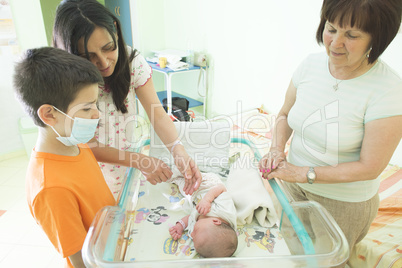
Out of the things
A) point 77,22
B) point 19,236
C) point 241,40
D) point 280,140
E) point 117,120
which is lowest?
point 19,236

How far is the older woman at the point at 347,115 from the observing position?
92 centimetres

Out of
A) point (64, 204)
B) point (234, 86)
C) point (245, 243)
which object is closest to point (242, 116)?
point (234, 86)

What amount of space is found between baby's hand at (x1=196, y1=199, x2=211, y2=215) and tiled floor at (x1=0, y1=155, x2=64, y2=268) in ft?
4.20

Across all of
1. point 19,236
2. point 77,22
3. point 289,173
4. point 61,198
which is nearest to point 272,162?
point 289,173

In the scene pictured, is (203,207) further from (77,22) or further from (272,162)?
(77,22)

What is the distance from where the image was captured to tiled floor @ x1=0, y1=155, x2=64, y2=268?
1.97 m

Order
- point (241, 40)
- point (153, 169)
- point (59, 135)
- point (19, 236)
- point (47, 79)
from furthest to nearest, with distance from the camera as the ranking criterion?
point (241, 40) → point (19, 236) → point (153, 169) → point (59, 135) → point (47, 79)

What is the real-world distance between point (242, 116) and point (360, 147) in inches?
76.1

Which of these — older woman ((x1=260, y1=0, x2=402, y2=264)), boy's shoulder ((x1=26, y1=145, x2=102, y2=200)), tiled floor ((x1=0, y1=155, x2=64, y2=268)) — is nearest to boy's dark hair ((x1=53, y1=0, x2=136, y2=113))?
boy's shoulder ((x1=26, y1=145, x2=102, y2=200))

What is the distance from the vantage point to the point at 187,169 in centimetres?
139

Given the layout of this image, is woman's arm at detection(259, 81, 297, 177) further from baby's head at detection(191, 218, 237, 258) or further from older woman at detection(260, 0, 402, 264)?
baby's head at detection(191, 218, 237, 258)

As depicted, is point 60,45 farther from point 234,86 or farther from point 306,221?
point 234,86

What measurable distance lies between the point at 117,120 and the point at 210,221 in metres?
0.69

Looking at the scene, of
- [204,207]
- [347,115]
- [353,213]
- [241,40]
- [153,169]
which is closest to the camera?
[347,115]
